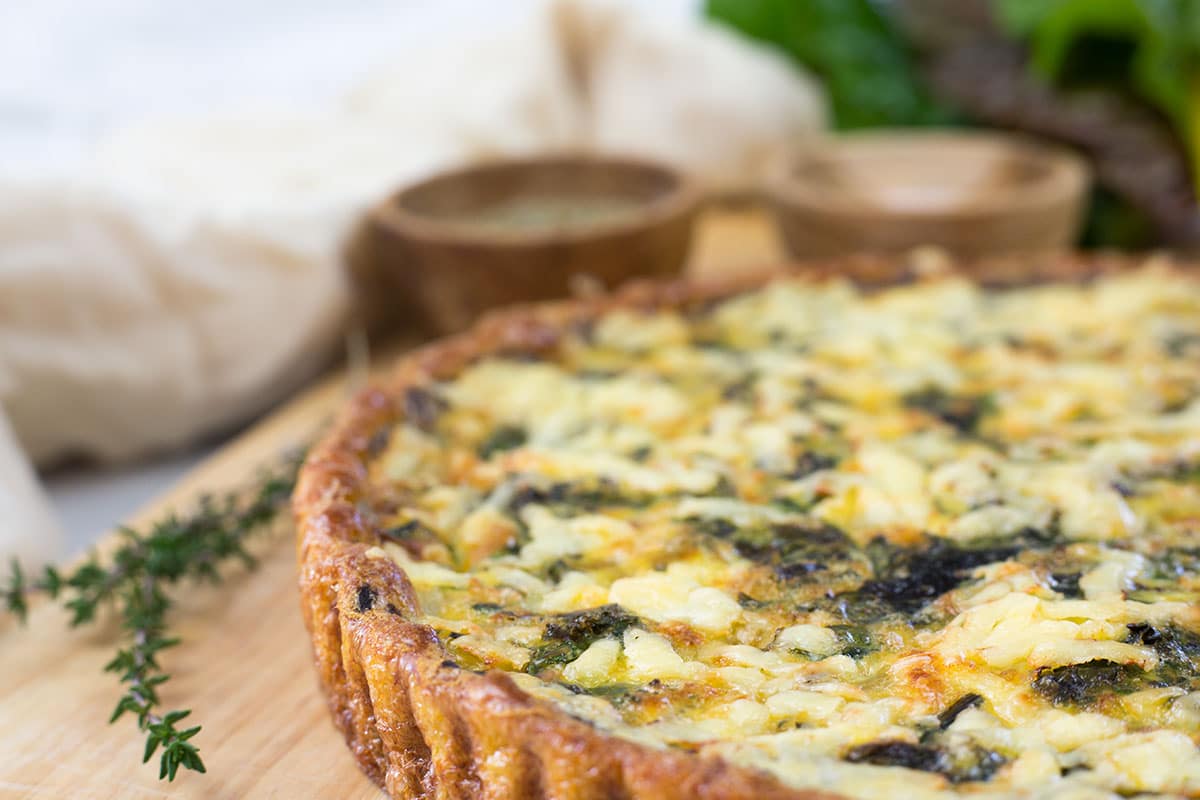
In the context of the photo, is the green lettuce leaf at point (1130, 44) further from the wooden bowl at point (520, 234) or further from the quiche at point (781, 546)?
the wooden bowl at point (520, 234)

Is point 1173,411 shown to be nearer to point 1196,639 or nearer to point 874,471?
point 874,471

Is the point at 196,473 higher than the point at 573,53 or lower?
lower

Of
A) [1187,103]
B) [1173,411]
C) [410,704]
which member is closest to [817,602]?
[410,704]

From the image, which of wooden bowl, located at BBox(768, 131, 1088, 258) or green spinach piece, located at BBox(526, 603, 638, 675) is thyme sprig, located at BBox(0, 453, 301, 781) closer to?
green spinach piece, located at BBox(526, 603, 638, 675)

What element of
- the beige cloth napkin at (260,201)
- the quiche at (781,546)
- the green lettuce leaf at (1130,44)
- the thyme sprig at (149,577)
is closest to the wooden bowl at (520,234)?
the beige cloth napkin at (260,201)

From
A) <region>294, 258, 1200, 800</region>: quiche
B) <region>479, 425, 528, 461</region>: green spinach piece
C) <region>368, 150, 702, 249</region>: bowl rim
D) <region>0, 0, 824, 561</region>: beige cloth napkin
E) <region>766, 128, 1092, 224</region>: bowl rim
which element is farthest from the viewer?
<region>766, 128, 1092, 224</region>: bowl rim

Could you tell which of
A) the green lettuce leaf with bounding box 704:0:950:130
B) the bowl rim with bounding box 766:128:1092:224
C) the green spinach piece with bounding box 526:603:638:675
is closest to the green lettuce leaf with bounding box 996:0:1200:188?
the bowl rim with bounding box 766:128:1092:224

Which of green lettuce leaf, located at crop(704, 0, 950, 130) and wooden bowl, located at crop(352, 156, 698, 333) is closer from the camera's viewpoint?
wooden bowl, located at crop(352, 156, 698, 333)

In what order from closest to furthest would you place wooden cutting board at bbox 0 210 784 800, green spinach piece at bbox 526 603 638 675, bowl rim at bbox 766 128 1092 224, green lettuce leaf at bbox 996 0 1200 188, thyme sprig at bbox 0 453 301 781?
green spinach piece at bbox 526 603 638 675 < wooden cutting board at bbox 0 210 784 800 < thyme sprig at bbox 0 453 301 781 < bowl rim at bbox 766 128 1092 224 < green lettuce leaf at bbox 996 0 1200 188
